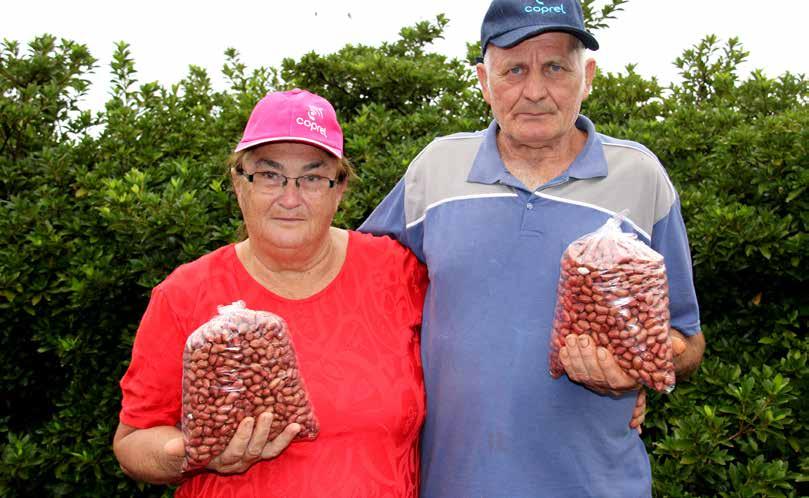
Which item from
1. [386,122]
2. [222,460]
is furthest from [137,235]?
[222,460]

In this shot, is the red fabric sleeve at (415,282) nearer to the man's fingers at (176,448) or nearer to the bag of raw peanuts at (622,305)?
the bag of raw peanuts at (622,305)

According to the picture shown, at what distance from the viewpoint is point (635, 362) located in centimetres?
240

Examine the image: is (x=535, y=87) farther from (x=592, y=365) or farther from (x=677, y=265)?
(x=592, y=365)

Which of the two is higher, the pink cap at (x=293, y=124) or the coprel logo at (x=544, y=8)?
Result: the coprel logo at (x=544, y=8)

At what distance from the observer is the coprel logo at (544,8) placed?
2784mm

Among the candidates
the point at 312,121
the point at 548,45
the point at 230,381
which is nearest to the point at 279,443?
the point at 230,381

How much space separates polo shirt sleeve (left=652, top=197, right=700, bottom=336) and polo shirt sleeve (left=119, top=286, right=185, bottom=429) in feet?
5.31

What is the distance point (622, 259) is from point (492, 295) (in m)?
0.47

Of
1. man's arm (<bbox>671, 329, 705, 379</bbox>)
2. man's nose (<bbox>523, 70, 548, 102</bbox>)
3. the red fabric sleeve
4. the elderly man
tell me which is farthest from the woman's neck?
man's arm (<bbox>671, 329, 705, 379</bbox>)

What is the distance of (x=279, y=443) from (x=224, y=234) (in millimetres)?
2070

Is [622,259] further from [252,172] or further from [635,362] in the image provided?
[252,172]

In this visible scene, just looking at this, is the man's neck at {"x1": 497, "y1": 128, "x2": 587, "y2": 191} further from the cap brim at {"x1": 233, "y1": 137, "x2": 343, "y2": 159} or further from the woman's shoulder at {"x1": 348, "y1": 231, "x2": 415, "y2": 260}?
the cap brim at {"x1": 233, "y1": 137, "x2": 343, "y2": 159}

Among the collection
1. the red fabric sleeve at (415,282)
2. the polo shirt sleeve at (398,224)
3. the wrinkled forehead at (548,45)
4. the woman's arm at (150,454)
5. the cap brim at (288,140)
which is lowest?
the woman's arm at (150,454)

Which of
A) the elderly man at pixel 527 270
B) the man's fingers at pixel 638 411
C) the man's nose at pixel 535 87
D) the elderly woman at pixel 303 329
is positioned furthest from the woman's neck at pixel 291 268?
the man's fingers at pixel 638 411
